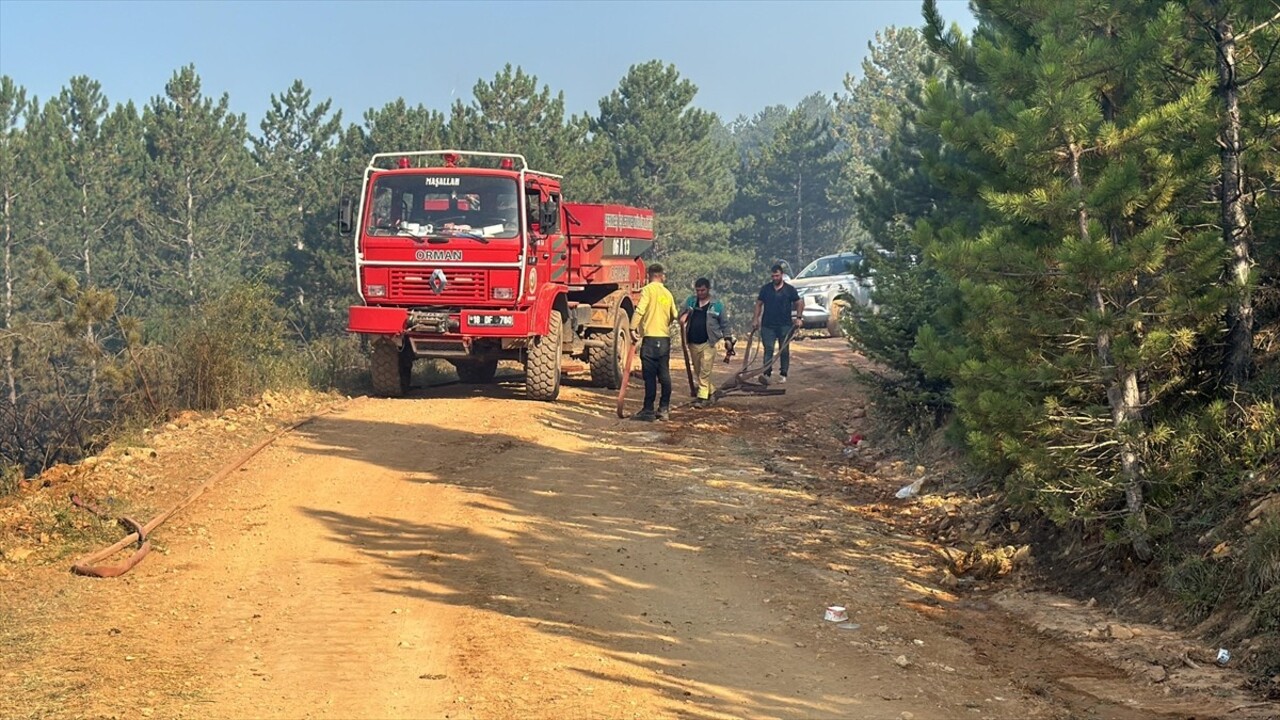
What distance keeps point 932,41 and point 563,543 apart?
4.88 m

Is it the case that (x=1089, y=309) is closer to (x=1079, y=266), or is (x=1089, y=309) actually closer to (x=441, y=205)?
(x=1079, y=266)

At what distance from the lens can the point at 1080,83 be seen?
763 cm

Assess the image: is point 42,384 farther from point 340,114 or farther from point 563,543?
point 340,114

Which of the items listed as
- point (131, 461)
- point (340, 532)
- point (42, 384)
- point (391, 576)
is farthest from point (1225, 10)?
point (42, 384)

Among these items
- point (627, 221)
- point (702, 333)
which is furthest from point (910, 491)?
point (627, 221)

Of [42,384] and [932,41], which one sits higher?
[932,41]

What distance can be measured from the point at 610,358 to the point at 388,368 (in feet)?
11.0

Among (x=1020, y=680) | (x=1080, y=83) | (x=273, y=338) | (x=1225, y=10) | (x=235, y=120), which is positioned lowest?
(x=1020, y=680)

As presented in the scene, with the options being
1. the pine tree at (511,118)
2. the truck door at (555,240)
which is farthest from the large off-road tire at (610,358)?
the pine tree at (511,118)

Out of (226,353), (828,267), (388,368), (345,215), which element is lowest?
(388,368)

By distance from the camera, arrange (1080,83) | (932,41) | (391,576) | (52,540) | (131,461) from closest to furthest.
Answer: (1080,83)
(391,576)
(52,540)
(932,41)
(131,461)

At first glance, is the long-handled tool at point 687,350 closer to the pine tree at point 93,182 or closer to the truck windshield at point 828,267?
the truck windshield at point 828,267

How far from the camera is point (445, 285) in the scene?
50.5 feet

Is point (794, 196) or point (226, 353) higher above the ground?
point (794, 196)
